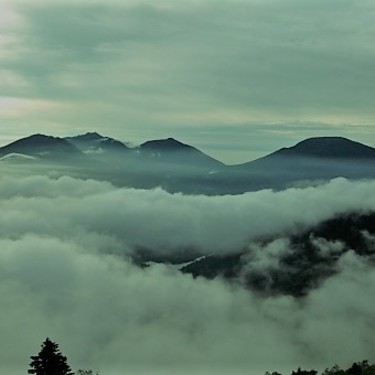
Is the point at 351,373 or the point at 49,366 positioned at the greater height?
the point at 49,366

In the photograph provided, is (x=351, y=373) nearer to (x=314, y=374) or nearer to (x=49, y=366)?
(x=314, y=374)

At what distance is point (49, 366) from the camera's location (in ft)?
142

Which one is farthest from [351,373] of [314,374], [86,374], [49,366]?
[49,366]

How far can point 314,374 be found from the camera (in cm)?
9662

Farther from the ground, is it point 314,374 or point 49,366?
point 49,366

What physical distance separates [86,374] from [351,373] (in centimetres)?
3911

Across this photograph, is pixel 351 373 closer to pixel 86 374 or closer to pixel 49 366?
pixel 86 374

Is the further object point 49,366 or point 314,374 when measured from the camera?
point 314,374

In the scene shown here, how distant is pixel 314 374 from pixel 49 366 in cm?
6211

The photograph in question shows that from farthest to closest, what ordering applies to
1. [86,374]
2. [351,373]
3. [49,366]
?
[351,373] < [86,374] < [49,366]

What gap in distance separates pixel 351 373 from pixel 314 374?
5288mm

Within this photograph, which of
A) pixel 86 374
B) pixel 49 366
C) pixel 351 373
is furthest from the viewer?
pixel 351 373

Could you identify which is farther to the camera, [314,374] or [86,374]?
[314,374]

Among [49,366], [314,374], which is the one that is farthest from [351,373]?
[49,366]
